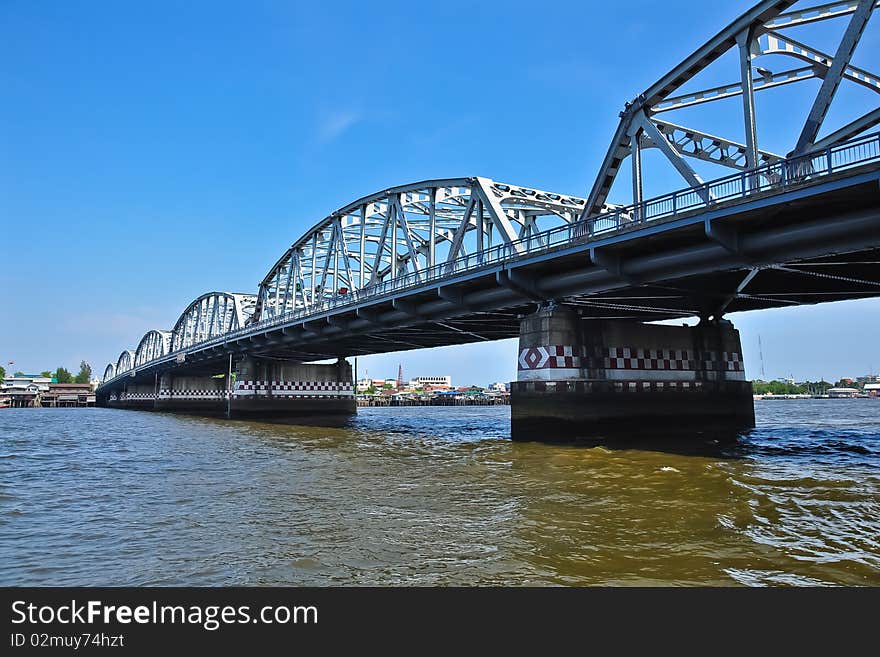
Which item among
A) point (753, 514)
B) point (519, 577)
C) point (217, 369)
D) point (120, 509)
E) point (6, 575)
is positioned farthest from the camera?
point (217, 369)

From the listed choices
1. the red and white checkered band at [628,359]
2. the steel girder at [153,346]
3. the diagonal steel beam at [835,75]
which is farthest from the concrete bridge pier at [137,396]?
the diagonal steel beam at [835,75]

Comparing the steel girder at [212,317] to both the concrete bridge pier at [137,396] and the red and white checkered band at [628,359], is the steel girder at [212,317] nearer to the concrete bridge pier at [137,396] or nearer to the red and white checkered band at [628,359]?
the concrete bridge pier at [137,396]

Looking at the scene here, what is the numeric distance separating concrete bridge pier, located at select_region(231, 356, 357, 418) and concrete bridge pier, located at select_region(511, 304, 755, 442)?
40.5 metres

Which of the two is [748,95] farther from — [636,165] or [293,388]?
[293,388]

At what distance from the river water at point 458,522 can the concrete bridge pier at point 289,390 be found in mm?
43839

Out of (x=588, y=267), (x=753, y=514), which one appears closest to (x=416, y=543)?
(x=753, y=514)

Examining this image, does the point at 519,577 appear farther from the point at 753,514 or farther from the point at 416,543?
the point at 753,514

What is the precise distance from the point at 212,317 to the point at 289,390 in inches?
1335

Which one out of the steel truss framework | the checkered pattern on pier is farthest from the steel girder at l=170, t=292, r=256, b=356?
the checkered pattern on pier

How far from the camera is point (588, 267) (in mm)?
23219

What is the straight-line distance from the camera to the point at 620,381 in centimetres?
2503

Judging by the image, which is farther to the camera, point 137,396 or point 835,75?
point 137,396

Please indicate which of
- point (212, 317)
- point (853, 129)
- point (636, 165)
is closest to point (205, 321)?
point (212, 317)
